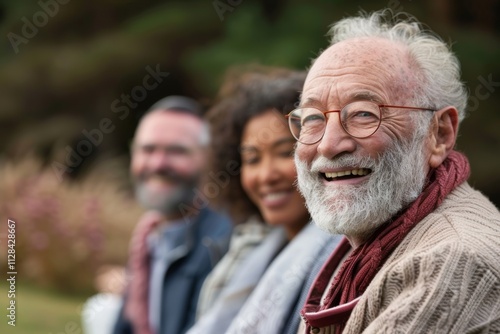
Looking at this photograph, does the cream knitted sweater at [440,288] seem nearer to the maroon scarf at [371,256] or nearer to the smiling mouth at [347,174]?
the maroon scarf at [371,256]

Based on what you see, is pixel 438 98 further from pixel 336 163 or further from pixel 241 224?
pixel 241 224

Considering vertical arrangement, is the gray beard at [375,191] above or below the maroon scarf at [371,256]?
above

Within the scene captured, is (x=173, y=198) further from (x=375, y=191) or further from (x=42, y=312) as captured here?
(x=42, y=312)

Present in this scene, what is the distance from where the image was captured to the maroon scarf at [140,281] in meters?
5.62

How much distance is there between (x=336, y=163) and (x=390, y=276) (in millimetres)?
475

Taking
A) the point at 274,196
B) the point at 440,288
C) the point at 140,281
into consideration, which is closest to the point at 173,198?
the point at 140,281

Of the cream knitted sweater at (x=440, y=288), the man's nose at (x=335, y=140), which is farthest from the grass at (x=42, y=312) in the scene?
the cream knitted sweater at (x=440, y=288)

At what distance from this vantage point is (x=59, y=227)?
402 inches

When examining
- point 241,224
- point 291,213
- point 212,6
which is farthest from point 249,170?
point 212,6

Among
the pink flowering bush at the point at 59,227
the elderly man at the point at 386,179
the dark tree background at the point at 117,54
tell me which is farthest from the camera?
the dark tree background at the point at 117,54

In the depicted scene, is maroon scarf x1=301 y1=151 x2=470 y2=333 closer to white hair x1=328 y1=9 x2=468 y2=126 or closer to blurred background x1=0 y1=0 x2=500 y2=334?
white hair x1=328 y1=9 x2=468 y2=126

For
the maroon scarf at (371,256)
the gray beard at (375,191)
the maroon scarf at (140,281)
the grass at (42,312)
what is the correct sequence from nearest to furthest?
the maroon scarf at (371,256) < the gray beard at (375,191) < the maroon scarf at (140,281) < the grass at (42,312)

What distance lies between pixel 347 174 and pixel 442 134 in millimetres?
360

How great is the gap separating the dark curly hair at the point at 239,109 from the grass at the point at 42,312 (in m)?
4.03
